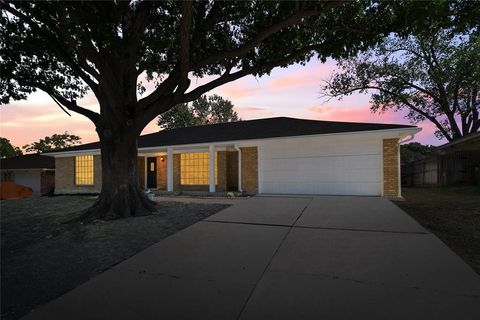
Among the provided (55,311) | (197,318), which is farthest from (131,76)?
(197,318)

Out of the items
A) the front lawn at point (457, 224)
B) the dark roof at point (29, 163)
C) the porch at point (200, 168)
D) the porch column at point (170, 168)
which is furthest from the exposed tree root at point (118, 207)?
the dark roof at point (29, 163)

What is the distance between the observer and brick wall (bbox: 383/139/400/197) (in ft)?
36.9

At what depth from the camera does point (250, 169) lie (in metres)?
13.7

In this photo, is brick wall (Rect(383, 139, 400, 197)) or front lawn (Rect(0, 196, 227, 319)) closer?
front lawn (Rect(0, 196, 227, 319))

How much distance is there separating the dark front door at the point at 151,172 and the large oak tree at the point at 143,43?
8.03 meters

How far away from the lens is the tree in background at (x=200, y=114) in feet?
116

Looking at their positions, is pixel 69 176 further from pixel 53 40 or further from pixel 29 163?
pixel 53 40

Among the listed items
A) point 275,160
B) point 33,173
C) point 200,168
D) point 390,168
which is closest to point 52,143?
point 33,173

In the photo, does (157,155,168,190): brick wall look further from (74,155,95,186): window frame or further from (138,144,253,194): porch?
(74,155,95,186): window frame

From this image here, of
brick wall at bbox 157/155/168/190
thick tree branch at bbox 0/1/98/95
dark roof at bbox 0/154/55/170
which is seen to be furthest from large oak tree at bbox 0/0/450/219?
dark roof at bbox 0/154/55/170

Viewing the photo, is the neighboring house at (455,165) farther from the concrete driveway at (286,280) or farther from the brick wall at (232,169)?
the concrete driveway at (286,280)

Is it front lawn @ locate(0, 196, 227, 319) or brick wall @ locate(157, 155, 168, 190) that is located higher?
brick wall @ locate(157, 155, 168, 190)

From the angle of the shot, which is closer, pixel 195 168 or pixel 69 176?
pixel 195 168

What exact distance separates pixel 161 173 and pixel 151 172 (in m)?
0.80
